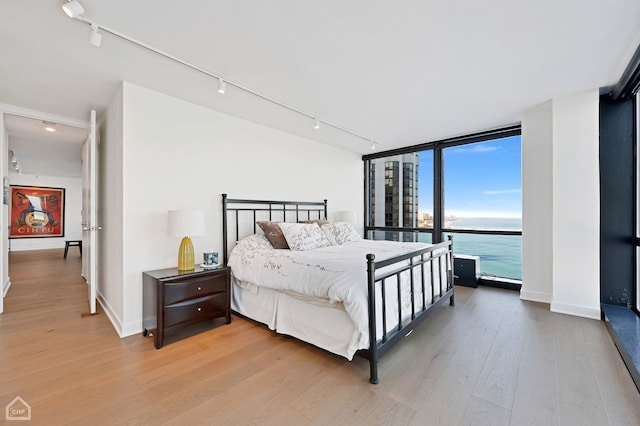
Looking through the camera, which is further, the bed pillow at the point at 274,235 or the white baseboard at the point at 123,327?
the bed pillow at the point at 274,235

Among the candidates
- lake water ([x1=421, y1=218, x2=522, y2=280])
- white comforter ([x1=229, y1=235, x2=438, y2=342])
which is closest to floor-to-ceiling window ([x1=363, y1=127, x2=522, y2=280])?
lake water ([x1=421, y1=218, x2=522, y2=280])

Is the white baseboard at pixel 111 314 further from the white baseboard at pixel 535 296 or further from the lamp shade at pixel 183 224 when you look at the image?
the white baseboard at pixel 535 296

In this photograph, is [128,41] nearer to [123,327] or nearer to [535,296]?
[123,327]

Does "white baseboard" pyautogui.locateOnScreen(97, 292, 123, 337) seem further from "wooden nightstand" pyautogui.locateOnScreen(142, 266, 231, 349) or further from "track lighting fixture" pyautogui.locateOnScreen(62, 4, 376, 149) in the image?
"track lighting fixture" pyautogui.locateOnScreen(62, 4, 376, 149)

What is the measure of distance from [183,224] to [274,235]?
1053 mm

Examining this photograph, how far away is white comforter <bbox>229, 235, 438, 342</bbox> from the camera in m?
1.96

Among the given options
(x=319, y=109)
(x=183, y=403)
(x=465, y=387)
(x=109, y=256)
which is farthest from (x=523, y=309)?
(x=109, y=256)

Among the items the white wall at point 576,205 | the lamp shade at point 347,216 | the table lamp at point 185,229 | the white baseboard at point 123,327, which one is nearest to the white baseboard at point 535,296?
the white wall at point 576,205

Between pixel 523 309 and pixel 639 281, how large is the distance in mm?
1077

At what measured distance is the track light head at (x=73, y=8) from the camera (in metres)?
1.61

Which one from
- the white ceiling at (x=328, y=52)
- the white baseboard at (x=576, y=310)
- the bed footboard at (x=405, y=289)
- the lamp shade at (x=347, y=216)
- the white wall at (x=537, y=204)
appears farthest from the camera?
the lamp shade at (x=347, y=216)

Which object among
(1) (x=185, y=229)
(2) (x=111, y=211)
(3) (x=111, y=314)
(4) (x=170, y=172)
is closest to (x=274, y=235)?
(1) (x=185, y=229)

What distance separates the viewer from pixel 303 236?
3336 millimetres

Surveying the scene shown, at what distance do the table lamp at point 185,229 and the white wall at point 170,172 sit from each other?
0.31 meters
